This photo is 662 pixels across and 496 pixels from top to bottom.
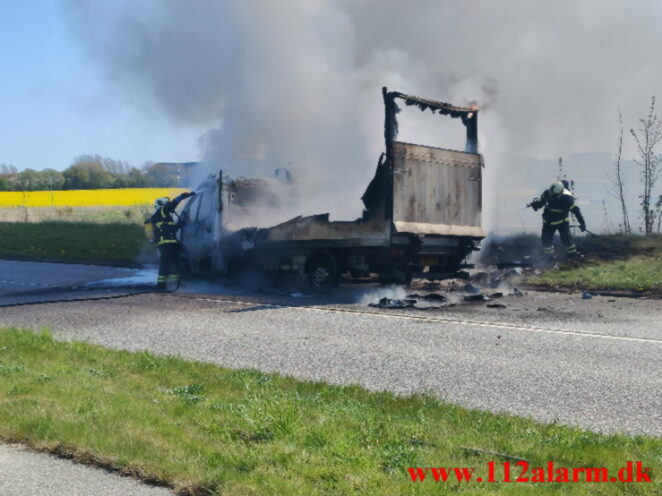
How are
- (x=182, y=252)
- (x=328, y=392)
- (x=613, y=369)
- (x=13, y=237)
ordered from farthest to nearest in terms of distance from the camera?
(x=13, y=237) < (x=182, y=252) < (x=613, y=369) < (x=328, y=392)

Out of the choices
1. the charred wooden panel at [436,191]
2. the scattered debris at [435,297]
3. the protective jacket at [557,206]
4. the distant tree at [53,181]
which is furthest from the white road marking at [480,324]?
the distant tree at [53,181]

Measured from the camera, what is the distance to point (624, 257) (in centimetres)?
1683

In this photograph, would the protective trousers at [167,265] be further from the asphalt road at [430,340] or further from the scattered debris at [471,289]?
the scattered debris at [471,289]

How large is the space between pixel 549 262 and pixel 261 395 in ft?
41.1

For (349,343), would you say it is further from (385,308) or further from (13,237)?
(13,237)

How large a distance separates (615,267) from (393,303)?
5.93 m

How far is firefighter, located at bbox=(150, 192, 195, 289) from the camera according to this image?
48.8 ft

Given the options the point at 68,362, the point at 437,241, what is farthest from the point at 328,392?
the point at 437,241

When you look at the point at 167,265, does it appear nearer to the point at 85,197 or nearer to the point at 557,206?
the point at 557,206

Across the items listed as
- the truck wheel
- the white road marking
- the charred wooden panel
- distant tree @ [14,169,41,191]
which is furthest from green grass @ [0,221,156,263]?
distant tree @ [14,169,41,191]

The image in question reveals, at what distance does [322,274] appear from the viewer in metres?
14.2

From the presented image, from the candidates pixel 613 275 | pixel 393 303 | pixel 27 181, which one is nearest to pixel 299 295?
pixel 393 303

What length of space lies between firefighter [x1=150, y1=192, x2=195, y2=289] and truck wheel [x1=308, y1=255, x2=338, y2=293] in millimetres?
2692

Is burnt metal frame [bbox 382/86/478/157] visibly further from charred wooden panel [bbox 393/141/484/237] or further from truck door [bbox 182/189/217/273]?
truck door [bbox 182/189/217/273]
